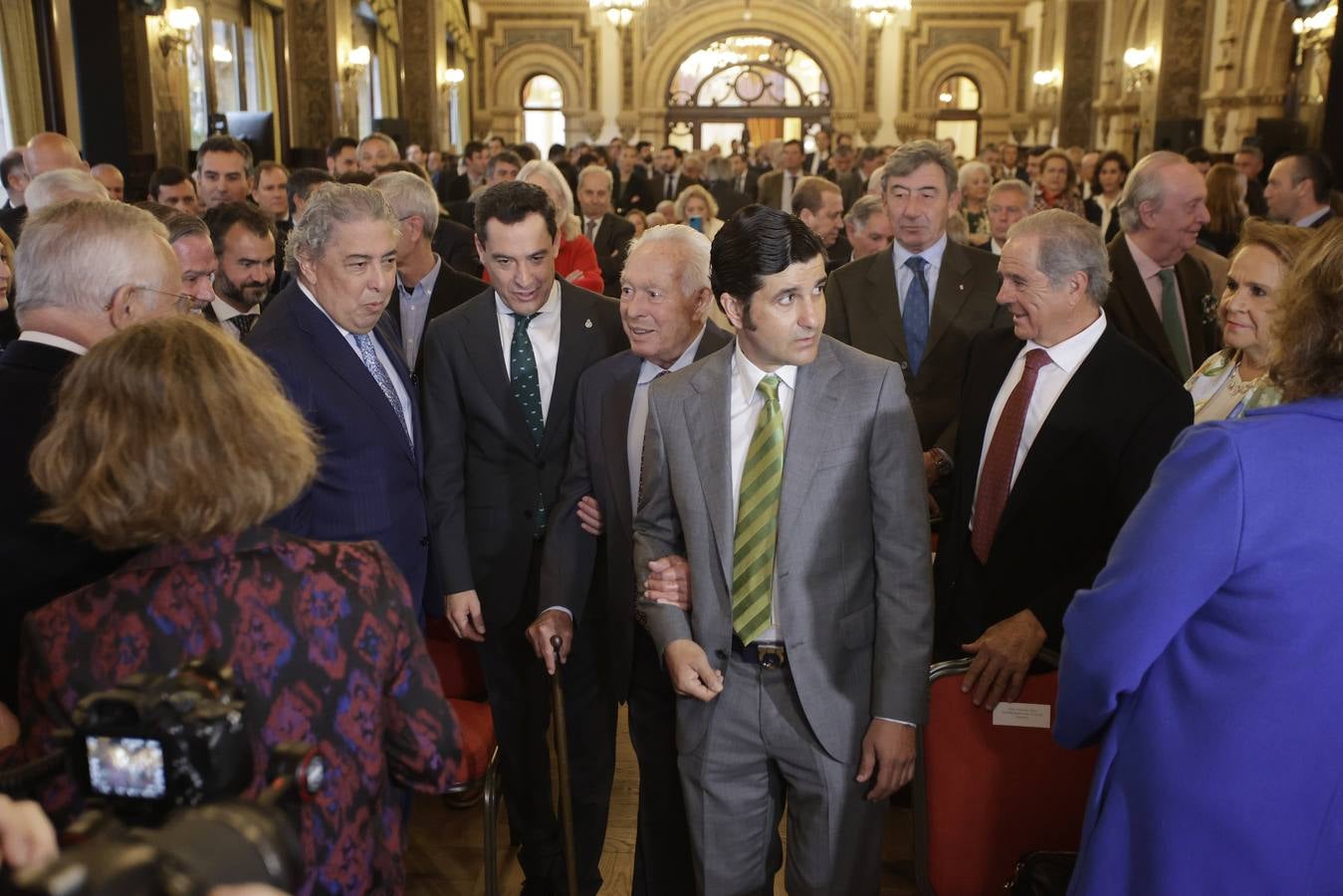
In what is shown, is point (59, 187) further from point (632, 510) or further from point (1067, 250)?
point (1067, 250)

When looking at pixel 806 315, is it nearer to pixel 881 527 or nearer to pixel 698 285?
pixel 881 527

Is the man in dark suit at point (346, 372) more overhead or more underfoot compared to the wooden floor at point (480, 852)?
more overhead

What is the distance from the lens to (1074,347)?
2654 millimetres

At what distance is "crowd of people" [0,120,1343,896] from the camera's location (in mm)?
1465

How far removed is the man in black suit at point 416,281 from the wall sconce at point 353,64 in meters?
12.3

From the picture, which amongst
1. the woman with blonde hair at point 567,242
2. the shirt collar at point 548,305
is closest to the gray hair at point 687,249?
→ the shirt collar at point 548,305

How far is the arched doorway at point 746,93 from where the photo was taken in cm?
2623

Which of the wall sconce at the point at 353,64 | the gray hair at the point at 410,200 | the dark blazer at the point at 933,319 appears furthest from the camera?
the wall sconce at the point at 353,64

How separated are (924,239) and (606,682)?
1.78 metres

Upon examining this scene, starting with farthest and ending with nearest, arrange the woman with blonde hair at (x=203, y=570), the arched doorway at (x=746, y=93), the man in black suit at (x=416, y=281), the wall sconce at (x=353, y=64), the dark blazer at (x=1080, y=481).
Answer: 1. the arched doorway at (x=746, y=93)
2. the wall sconce at (x=353, y=64)
3. the man in black suit at (x=416, y=281)
4. the dark blazer at (x=1080, y=481)
5. the woman with blonde hair at (x=203, y=570)

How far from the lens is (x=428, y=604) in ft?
9.86

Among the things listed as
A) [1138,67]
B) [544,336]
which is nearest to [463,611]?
[544,336]

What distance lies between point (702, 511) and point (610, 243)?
17.2 feet

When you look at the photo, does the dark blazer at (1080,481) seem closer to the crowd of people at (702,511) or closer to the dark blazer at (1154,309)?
the crowd of people at (702,511)
